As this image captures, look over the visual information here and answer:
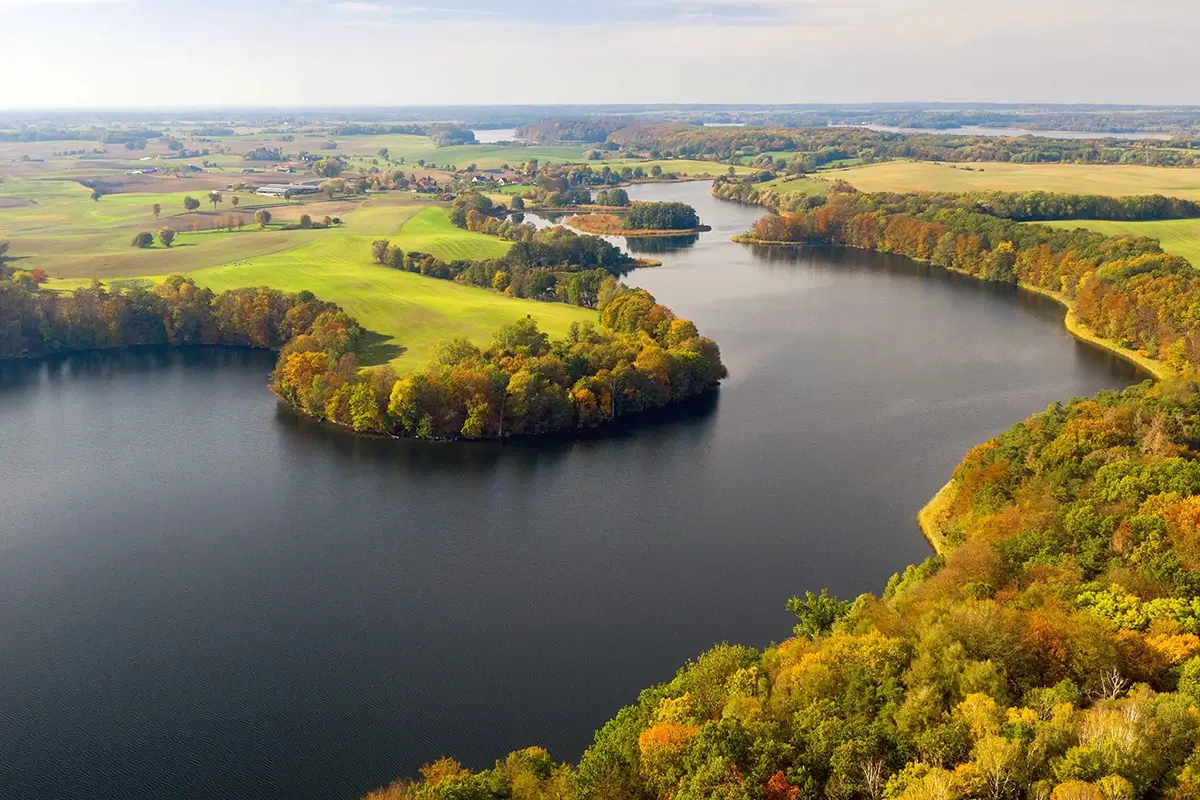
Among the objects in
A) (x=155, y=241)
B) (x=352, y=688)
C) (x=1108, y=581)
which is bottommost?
(x=352, y=688)

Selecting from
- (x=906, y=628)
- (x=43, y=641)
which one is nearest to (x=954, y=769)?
(x=906, y=628)

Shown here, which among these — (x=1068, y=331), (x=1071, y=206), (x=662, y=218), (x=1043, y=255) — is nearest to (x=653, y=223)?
(x=662, y=218)

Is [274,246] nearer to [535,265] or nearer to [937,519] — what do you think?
[535,265]

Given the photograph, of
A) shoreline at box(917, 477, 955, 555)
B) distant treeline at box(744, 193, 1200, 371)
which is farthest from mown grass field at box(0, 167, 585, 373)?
distant treeline at box(744, 193, 1200, 371)

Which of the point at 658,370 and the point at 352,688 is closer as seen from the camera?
the point at 352,688

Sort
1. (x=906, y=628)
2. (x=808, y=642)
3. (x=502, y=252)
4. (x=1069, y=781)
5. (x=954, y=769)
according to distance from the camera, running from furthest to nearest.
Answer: (x=502, y=252)
(x=808, y=642)
(x=906, y=628)
(x=954, y=769)
(x=1069, y=781)

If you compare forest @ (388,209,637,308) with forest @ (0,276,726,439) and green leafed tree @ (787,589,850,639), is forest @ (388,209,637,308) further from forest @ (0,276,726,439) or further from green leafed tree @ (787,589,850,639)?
green leafed tree @ (787,589,850,639)

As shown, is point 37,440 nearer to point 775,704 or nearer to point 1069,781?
point 775,704
